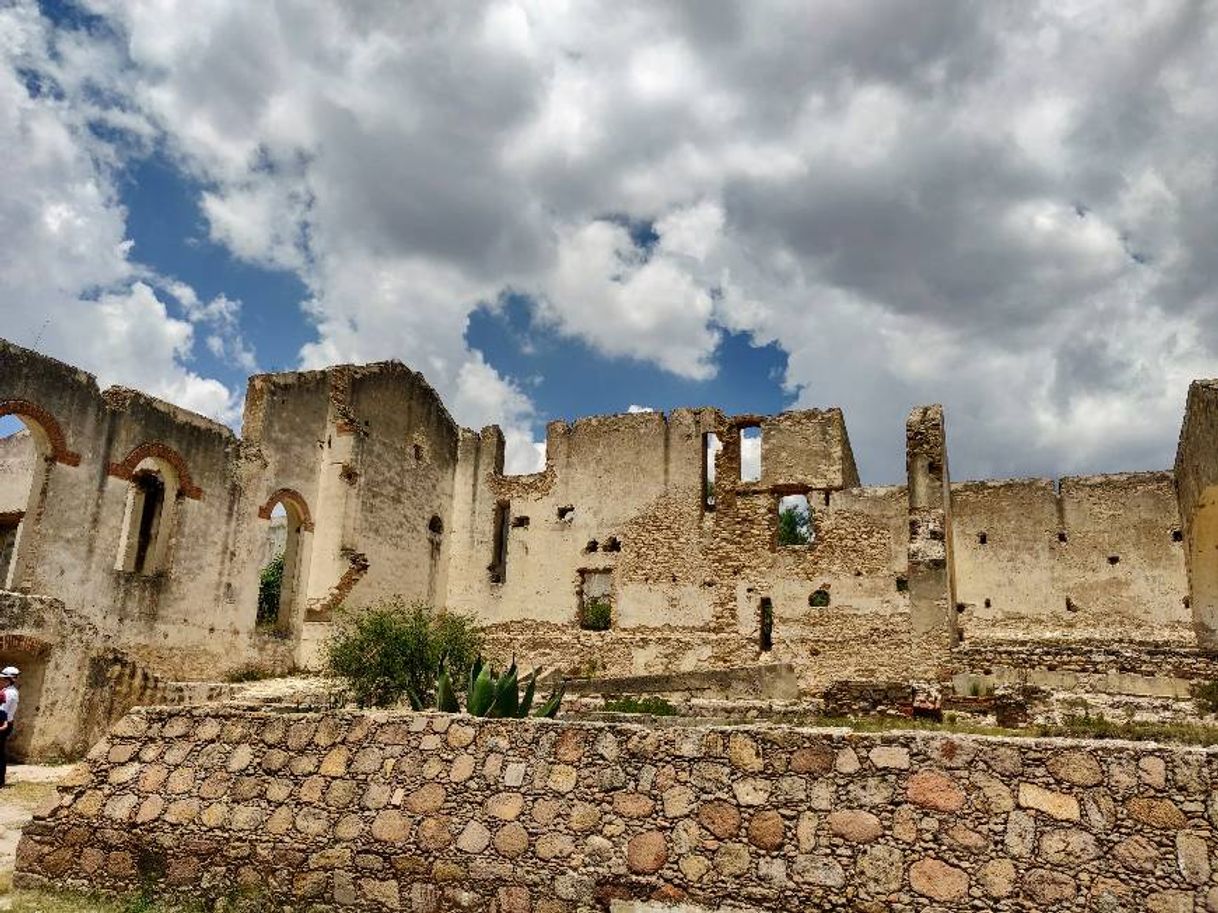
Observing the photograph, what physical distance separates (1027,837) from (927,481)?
1571cm

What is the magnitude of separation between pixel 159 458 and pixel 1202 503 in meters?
18.2

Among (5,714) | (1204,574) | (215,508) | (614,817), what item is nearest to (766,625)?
(1204,574)

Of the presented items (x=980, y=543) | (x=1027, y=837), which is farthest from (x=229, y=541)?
(x=980, y=543)

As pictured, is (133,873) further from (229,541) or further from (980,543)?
(980,543)

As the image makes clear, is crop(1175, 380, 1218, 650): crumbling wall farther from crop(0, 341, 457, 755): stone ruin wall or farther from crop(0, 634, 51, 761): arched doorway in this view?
crop(0, 634, 51, 761): arched doorway

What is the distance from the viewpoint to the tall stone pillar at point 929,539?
61.1 feet

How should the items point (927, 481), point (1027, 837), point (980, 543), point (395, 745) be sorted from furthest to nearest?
point (980, 543) → point (927, 481) → point (395, 745) → point (1027, 837)

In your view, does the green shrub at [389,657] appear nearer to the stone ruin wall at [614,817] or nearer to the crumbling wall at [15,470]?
the stone ruin wall at [614,817]

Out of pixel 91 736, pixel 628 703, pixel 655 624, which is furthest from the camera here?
pixel 655 624

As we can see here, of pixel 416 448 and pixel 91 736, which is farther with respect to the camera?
pixel 416 448

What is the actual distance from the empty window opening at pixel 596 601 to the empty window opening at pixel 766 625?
11.7ft

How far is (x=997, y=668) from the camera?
17.2 m

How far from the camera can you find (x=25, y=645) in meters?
12.4

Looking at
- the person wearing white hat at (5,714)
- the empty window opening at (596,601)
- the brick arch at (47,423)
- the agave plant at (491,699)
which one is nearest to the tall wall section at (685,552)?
the empty window opening at (596,601)
